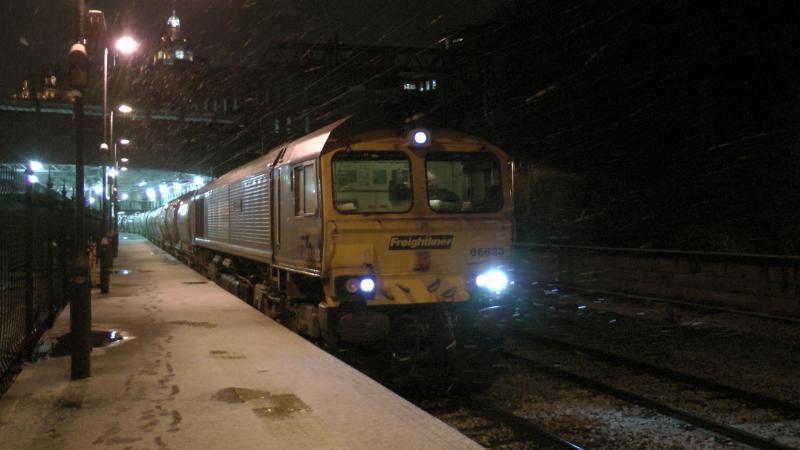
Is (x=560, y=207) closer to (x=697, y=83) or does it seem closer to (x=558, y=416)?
(x=697, y=83)

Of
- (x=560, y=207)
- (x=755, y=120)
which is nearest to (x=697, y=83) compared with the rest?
(x=755, y=120)

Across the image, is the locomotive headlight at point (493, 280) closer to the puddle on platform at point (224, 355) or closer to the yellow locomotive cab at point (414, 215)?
the yellow locomotive cab at point (414, 215)

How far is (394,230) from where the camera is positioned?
8492 mm

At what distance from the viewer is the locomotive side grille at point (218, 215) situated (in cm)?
1605

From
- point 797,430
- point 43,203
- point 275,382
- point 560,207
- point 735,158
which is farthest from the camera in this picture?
point 560,207

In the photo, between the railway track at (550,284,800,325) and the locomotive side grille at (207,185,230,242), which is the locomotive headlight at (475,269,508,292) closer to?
the railway track at (550,284,800,325)

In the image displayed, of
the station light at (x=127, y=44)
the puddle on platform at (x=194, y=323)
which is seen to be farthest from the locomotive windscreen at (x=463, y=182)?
the station light at (x=127, y=44)

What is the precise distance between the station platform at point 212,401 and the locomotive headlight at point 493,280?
1981 millimetres

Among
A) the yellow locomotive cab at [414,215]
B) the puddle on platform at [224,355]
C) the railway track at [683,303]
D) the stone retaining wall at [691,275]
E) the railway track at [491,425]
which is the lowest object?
the railway track at [491,425]

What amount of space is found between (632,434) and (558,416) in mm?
838

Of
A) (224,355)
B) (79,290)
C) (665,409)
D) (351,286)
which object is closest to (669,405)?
(665,409)

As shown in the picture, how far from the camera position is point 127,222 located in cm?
8756

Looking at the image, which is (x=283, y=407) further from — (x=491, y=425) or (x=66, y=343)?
(x=66, y=343)

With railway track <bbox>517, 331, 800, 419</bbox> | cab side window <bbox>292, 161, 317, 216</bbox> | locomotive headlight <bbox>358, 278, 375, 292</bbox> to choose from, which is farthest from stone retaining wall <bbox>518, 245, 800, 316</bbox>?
cab side window <bbox>292, 161, 317, 216</bbox>
